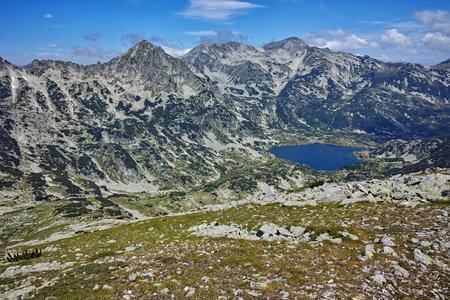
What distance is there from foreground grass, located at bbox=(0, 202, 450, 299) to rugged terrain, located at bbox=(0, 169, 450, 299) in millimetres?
74

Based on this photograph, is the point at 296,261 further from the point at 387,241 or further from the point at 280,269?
the point at 387,241

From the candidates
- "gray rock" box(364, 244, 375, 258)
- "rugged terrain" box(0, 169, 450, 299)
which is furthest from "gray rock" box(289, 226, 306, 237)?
"gray rock" box(364, 244, 375, 258)

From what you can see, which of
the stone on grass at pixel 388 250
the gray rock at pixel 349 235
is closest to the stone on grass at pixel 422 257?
the stone on grass at pixel 388 250

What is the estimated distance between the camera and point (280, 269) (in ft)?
59.2

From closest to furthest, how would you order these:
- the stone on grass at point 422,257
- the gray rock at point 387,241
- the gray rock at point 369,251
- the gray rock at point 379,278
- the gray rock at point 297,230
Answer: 1. the gray rock at point 379,278
2. the stone on grass at point 422,257
3. the gray rock at point 369,251
4. the gray rock at point 387,241
5. the gray rock at point 297,230

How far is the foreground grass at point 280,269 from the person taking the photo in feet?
50.1

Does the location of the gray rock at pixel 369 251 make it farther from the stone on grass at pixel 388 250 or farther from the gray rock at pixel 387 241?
the gray rock at pixel 387 241

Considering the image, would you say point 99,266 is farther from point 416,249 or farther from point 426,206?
point 426,206

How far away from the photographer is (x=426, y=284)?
15.5m

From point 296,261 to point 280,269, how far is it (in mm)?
1936

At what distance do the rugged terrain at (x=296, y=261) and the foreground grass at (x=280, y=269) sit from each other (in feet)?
0.24

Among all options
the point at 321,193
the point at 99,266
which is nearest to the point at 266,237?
the point at 99,266

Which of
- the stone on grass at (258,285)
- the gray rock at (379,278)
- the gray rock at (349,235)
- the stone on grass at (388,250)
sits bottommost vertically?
the gray rock at (349,235)

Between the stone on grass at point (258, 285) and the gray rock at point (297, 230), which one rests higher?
the stone on grass at point (258, 285)
